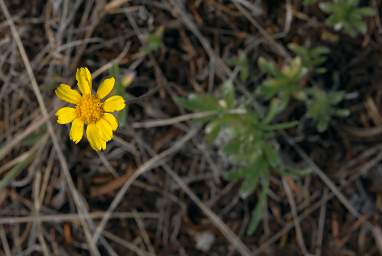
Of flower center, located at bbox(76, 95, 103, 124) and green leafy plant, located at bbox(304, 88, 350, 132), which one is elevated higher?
flower center, located at bbox(76, 95, 103, 124)

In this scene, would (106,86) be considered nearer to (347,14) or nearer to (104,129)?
(104,129)

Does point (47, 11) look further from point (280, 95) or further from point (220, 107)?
point (280, 95)

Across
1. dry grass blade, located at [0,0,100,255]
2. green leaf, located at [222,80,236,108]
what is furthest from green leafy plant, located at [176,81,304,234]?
dry grass blade, located at [0,0,100,255]

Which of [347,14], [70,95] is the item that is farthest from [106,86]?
[347,14]

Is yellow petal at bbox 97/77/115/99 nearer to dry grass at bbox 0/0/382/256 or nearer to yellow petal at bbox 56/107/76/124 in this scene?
yellow petal at bbox 56/107/76/124

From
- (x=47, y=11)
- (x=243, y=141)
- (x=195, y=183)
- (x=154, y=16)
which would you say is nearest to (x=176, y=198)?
(x=195, y=183)
